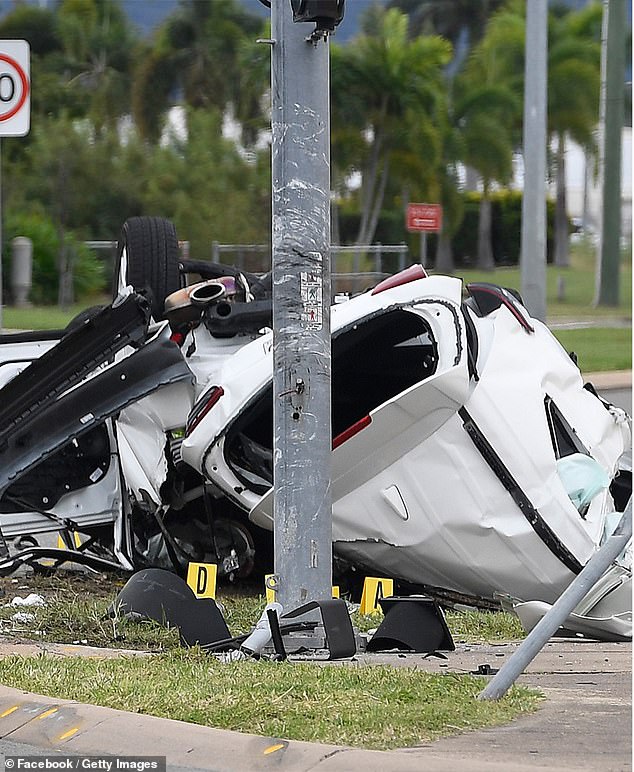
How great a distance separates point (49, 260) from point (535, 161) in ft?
71.0

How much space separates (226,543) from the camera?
7.87 m

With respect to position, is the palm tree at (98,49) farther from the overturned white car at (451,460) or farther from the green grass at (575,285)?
the overturned white car at (451,460)

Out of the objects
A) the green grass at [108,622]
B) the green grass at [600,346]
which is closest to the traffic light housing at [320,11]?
the green grass at [108,622]

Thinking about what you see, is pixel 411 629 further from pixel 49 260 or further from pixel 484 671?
pixel 49 260

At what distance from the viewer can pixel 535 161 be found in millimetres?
19469

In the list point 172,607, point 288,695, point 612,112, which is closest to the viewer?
point 288,695

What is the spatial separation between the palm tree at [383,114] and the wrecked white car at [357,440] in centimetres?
3798

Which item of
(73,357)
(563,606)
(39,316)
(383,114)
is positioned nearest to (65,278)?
(39,316)

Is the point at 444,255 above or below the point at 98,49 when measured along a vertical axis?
below

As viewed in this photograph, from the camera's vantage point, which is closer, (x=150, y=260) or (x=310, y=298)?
(x=310, y=298)

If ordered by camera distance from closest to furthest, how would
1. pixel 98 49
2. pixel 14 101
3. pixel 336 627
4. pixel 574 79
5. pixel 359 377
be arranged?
1. pixel 336 627
2. pixel 359 377
3. pixel 14 101
4. pixel 574 79
5. pixel 98 49

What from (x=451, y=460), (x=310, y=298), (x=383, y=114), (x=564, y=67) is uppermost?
(x=564, y=67)

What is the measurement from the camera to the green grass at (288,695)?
4582 millimetres

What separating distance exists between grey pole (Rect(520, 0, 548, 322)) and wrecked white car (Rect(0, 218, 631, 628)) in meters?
11.3
